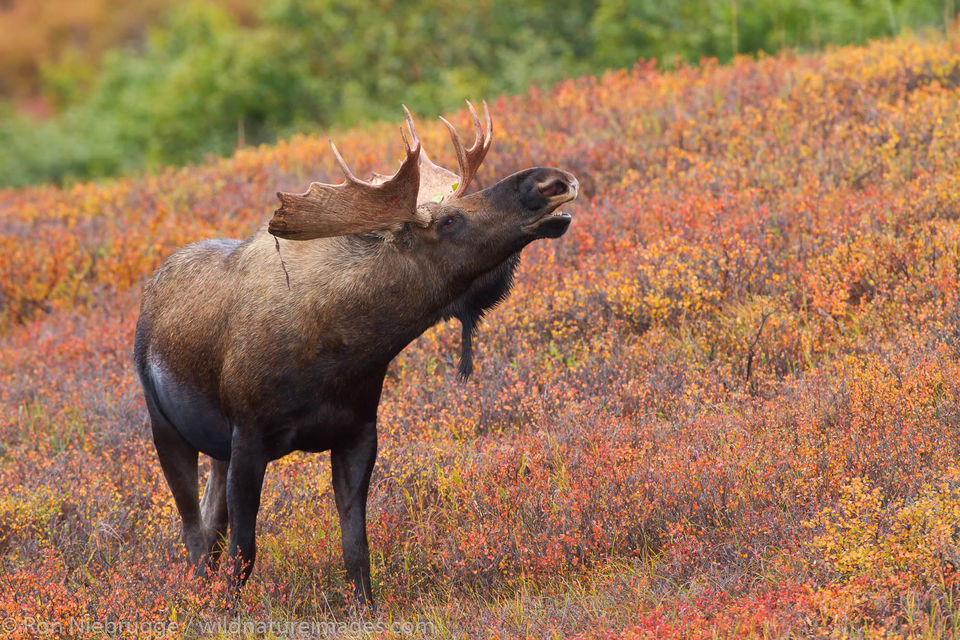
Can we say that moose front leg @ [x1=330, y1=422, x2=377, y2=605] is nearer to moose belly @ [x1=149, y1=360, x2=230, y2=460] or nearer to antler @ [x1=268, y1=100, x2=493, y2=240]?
moose belly @ [x1=149, y1=360, x2=230, y2=460]

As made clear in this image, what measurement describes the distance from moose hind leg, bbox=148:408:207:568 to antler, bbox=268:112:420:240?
1.61 m

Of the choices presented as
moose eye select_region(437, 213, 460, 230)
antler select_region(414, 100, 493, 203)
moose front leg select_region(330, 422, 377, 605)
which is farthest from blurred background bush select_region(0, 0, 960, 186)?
moose front leg select_region(330, 422, 377, 605)

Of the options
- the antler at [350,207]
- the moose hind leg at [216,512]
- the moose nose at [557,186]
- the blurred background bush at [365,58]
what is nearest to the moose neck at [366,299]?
the antler at [350,207]

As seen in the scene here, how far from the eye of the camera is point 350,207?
5.16 meters

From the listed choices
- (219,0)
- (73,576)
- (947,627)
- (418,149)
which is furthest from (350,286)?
(219,0)

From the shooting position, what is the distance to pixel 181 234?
1105 cm

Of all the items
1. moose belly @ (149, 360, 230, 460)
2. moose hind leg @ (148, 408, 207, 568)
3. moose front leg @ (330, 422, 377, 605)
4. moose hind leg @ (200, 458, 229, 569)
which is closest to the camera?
moose front leg @ (330, 422, 377, 605)

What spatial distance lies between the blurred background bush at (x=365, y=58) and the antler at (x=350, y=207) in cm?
874

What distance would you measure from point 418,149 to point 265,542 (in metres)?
2.53

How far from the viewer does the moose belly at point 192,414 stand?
18.5 ft

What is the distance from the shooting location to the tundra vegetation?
4.73 metres

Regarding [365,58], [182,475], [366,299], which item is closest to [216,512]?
[182,475]

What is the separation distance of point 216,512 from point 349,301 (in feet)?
6.03

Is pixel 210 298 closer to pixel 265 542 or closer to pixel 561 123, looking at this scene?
pixel 265 542
